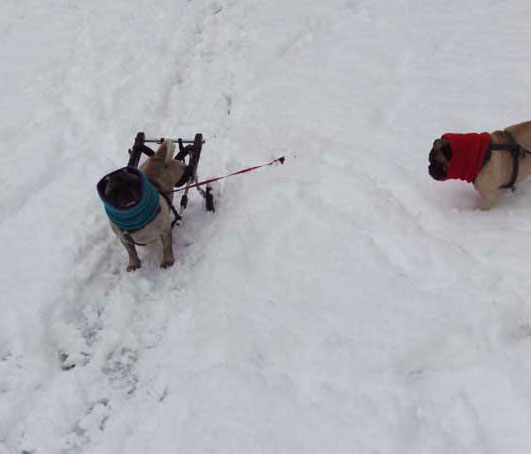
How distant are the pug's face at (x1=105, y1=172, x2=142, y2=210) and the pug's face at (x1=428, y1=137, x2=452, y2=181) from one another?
2.13 metres

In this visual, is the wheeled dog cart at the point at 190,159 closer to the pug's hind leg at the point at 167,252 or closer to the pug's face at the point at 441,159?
the pug's hind leg at the point at 167,252

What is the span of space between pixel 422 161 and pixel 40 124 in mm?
4051

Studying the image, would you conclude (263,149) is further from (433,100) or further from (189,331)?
(189,331)

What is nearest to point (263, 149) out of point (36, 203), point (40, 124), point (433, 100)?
point (433, 100)

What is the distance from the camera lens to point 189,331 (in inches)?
156

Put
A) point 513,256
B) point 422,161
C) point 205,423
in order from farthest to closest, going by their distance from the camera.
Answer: point 422,161 → point 513,256 → point 205,423

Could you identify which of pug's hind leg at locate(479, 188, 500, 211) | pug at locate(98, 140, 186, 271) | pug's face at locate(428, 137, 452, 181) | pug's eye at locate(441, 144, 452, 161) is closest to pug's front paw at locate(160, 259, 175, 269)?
pug at locate(98, 140, 186, 271)

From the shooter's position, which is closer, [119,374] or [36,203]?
[119,374]

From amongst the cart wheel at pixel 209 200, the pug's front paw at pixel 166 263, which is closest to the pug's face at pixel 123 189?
the pug's front paw at pixel 166 263

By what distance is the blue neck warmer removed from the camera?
3779mm

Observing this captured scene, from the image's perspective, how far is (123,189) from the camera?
12.8 ft

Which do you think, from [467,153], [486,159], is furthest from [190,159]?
[486,159]

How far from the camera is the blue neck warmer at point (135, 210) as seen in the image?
3779 millimetres

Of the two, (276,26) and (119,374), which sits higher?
(276,26)
